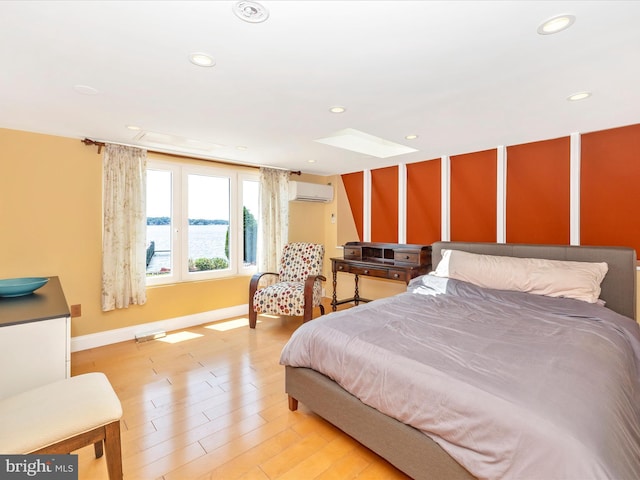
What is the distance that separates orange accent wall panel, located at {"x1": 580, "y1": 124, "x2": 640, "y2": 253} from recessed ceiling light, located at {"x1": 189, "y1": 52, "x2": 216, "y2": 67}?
3.42m

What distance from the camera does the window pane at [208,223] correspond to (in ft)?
13.1

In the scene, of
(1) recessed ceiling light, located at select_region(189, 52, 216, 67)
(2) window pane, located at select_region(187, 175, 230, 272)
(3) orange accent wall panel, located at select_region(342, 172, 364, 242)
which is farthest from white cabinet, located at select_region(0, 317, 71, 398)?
(3) orange accent wall panel, located at select_region(342, 172, 364, 242)

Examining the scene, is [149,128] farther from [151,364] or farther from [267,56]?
[151,364]

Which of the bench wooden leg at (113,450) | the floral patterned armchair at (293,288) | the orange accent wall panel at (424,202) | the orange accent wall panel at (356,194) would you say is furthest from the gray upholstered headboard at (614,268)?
the bench wooden leg at (113,450)

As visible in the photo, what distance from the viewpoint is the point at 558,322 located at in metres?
2.03

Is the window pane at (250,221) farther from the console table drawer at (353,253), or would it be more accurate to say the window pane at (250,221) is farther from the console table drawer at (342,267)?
the console table drawer at (353,253)

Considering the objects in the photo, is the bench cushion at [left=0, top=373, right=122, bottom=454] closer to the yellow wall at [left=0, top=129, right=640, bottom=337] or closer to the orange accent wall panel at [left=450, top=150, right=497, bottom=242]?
the yellow wall at [left=0, top=129, right=640, bottom=337]

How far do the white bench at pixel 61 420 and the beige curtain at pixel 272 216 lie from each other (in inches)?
122

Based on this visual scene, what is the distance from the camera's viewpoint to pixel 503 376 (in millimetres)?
1344

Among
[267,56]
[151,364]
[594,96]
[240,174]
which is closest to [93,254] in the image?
[151,364]

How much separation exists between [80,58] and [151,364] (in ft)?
Answer: 8.24

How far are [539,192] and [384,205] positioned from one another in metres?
1.96

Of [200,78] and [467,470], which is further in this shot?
[200,78]

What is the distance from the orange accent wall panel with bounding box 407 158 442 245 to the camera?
4059 millimetres
